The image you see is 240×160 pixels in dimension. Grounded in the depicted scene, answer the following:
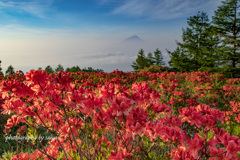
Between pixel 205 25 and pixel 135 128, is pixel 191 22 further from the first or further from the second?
pixel 135 128

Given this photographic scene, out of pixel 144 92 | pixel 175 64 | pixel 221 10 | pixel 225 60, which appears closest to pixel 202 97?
pixel 144 92

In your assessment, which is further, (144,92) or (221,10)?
(221,10)

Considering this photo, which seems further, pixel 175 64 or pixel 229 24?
pixel 175 64

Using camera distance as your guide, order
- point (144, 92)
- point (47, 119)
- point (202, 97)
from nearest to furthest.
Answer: point (144, 92), point (47, 119), point (202, 97)

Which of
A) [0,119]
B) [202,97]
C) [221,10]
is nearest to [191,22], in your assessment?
[221,10]

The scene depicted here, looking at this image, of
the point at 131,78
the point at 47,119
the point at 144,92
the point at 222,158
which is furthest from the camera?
the point at 131,78

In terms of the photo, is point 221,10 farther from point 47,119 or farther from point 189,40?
point 47,119

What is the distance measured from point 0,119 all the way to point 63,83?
5.69m

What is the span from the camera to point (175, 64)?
Result: 32.8 meters

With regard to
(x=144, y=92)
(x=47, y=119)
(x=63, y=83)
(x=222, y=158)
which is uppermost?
(x=63, y=83)

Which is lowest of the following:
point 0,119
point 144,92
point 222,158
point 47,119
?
point 0,119

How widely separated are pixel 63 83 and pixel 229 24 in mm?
29521

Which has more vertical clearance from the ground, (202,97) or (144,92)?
(144,92)

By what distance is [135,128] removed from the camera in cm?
166
